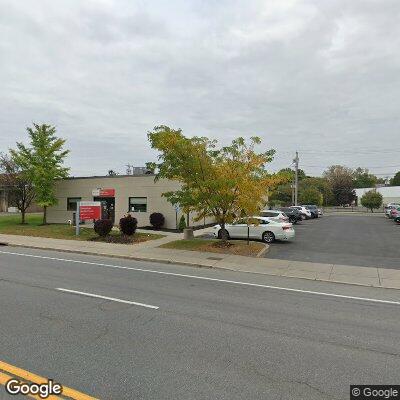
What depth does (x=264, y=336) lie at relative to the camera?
594 cm

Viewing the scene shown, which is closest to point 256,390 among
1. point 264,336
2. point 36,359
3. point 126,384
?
point 126,384

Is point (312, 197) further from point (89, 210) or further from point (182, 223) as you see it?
point (89, 210)

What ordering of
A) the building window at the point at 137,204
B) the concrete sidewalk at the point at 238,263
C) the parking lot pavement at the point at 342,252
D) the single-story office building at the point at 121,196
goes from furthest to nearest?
the building window at the point at 137,204, the single-story office building at the point at 121,196, the parking lot pavement at the point at 342,252, the concrete sidewalk at the point at 238,263

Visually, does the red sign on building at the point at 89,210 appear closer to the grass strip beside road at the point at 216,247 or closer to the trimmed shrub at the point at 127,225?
the trimmed shrub at the point at 127,225

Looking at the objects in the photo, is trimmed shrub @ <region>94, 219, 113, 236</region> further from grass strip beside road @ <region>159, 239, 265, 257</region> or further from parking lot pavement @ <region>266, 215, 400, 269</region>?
parking lot pavement @ <region>266, 215, 400, 269</region>

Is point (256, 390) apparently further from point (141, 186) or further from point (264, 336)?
point (141, 186)

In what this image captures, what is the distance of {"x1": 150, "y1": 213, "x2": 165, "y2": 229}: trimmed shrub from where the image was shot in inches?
1038

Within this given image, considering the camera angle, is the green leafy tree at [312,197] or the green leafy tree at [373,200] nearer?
the green leafy tree at [373,200]

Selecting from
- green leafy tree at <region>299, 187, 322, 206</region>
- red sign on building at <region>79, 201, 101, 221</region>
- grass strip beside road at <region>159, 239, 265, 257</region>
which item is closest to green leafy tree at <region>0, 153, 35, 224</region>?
red sign on building at <region>79, 201, 101, 221</region>

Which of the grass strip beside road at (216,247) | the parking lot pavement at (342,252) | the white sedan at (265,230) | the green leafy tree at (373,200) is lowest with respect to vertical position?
the parking lot pavement at (342,252)

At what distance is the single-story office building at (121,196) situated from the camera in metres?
27.1

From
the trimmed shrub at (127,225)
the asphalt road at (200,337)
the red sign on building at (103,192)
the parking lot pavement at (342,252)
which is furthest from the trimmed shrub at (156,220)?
the asphalt road at (200,337)

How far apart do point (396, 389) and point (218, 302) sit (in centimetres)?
422

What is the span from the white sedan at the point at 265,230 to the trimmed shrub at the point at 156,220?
6.18 m
